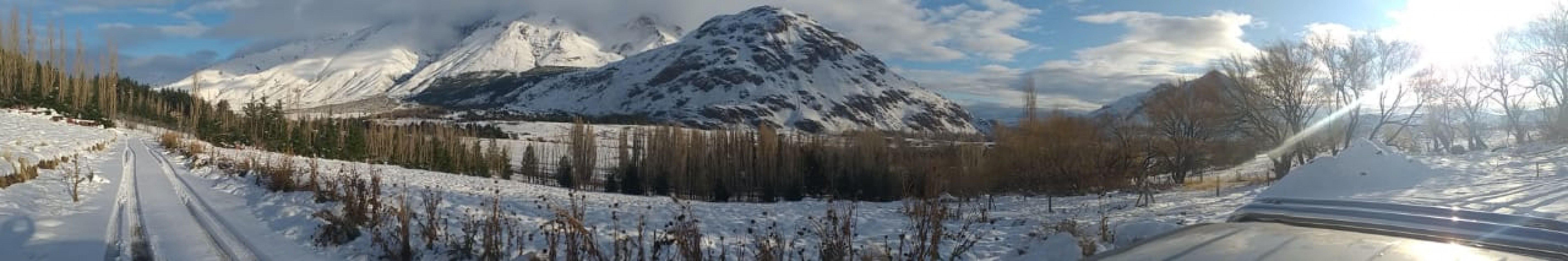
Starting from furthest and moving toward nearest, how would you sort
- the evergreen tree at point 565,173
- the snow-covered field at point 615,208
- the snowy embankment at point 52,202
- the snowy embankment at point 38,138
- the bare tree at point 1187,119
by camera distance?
the evergreen tree at point 565,173, the bare tree at point 1187,119, the snowy embankment at point 38,138, the snow-covered field at point 615,208, the snowy embankment at point 52,202

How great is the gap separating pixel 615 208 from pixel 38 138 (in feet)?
61.6

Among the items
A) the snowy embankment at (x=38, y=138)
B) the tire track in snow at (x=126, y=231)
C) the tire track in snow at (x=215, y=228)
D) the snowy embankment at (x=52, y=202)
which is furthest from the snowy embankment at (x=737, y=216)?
the snowy embankment at (x=38, y=138)

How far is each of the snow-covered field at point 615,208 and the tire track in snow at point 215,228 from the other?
1.4 inches

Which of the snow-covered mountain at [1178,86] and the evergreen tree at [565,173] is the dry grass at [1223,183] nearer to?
the snow-covered mountain at [1178,86]

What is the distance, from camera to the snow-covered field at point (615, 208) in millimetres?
7453

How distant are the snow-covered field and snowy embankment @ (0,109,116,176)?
0.17 meters

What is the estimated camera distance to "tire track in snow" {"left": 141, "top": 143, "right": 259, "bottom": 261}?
268 inches

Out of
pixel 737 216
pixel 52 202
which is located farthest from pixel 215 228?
pixel 737 216

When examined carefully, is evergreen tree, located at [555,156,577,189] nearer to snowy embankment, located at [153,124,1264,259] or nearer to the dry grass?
snowy embankment, located at [153,124,1264,259]

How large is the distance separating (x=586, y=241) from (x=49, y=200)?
9.34m

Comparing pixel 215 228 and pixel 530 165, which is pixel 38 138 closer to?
pixel 215 228

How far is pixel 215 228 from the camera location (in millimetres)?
8180

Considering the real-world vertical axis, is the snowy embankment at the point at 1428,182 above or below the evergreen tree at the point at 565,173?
above

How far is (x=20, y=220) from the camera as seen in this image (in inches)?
317
